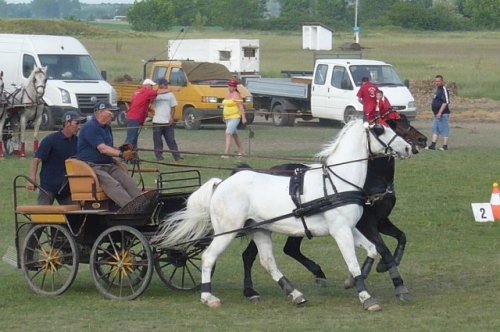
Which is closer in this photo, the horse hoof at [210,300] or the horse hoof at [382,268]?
the horse hoof at [210,300]

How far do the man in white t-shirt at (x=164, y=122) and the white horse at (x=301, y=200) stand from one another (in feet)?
37.4

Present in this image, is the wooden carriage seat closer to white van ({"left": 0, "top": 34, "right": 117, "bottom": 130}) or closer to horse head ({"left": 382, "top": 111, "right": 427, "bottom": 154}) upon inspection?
horse head ({"left": 382, "top": 111, "right": 427, "bottom": 154})

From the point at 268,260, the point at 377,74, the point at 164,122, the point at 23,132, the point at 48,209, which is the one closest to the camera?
the point at 268,260

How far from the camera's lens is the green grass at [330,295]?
29.4 feet

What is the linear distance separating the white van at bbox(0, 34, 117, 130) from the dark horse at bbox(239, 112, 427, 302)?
1832 cm

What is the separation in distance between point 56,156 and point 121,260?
5.60ft

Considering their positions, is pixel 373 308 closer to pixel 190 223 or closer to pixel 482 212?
pixel 190 223

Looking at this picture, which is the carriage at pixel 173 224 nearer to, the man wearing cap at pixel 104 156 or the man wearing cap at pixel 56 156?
the man wearing cap at pixel 104 156

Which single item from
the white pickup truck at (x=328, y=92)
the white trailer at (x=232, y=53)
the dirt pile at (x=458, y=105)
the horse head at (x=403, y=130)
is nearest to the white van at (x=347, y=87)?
the white pickup truck at (x=328, y=92)

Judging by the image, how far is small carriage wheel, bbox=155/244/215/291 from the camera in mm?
10398

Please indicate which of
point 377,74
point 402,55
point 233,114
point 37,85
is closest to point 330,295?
point 233,114

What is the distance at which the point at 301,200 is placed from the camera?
9.65 metres

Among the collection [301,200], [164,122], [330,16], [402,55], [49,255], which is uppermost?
[301,200]

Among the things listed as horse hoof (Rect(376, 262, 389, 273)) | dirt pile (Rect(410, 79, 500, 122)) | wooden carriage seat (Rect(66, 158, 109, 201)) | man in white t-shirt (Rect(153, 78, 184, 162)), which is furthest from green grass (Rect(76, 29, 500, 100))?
wooden carriage seat (Rect(66, 158, 109, 201))
